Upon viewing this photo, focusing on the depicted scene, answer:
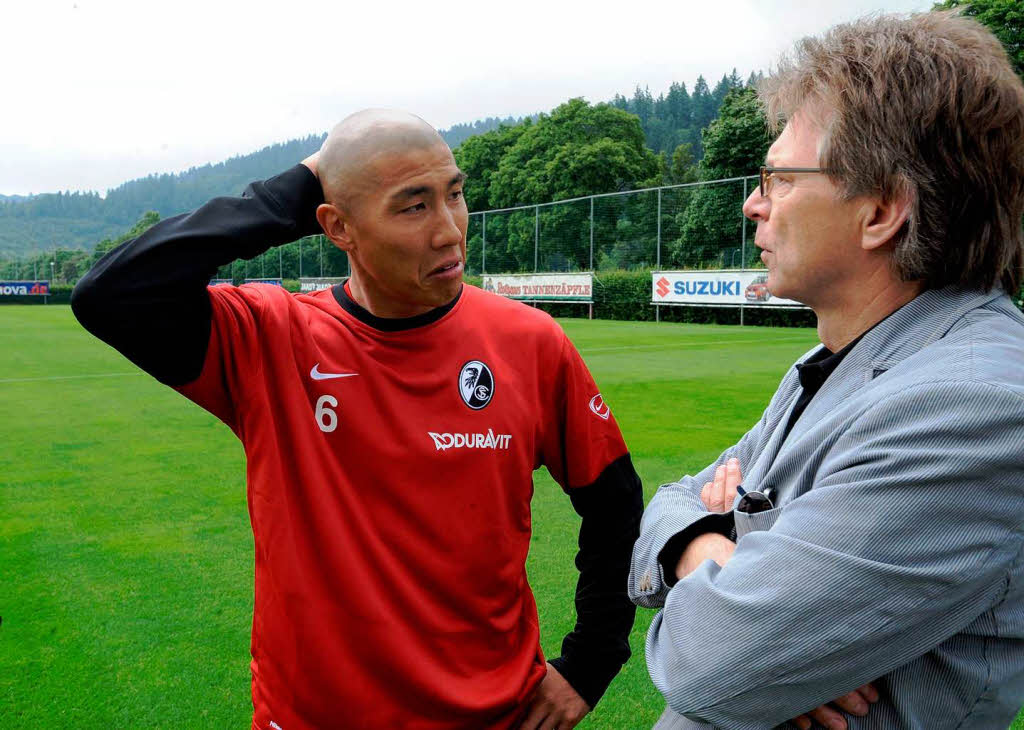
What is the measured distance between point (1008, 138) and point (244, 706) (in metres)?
3.07

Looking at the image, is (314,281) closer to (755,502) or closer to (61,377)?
(61,377)

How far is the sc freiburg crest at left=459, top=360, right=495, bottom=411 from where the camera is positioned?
2072mm

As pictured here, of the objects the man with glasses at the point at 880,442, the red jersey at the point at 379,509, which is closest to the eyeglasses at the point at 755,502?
the man with glasses at the point at 880,442

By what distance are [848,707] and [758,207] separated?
96cm

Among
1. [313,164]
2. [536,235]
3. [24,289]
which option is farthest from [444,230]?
[24,289]

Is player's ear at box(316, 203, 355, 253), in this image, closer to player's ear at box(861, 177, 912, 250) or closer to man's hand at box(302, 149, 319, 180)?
man's hand at box(302, 149, 319, 180)

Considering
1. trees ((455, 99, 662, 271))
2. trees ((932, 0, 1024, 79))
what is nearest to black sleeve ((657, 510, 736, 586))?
trees ((932, 0, 1024, 79))

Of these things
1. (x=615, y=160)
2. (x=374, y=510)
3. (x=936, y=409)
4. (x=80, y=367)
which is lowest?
(x=80, y=367)

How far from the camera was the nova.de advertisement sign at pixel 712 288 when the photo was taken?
25250 mm

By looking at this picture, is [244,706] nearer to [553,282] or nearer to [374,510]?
[374,510]

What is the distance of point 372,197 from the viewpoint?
1.98 meters

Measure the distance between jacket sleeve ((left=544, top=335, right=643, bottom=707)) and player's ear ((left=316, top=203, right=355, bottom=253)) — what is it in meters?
0.60

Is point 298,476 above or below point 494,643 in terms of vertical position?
above

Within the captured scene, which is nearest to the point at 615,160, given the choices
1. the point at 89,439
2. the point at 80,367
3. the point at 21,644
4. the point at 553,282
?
the point at 553,282
